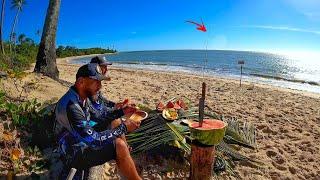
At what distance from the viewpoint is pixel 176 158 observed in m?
5.01

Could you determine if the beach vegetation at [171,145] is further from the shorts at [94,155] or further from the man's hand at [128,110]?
the shorts at [94,155]

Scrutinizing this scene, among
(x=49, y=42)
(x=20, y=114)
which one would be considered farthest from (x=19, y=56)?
(x=20, y=114)

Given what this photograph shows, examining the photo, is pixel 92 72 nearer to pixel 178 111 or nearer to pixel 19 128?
pixel 19 128

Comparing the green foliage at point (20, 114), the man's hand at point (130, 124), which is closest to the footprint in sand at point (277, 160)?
the man's hand at point (130, 124)

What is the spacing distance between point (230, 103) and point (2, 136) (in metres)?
7.54

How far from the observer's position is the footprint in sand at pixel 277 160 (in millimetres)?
5455

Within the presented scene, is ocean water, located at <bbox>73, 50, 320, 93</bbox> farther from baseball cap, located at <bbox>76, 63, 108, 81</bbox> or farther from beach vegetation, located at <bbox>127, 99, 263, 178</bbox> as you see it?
baseball cap, located at <bbox>76, 63, 108, 81</bbox>

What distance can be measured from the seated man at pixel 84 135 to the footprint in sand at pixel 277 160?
3.00m

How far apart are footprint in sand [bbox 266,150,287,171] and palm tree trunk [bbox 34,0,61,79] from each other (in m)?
6.86

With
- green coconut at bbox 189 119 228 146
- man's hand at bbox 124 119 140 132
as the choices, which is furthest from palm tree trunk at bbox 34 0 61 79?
green coconut at bbox 189 119 228 146

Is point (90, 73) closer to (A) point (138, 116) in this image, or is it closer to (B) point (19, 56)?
(A) point (138, 116)

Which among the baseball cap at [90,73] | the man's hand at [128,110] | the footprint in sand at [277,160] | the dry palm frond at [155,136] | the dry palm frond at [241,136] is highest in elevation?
the baseball cap at [90,73]

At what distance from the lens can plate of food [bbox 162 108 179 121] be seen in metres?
5.40

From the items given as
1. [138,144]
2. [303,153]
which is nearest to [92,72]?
[138,144]
